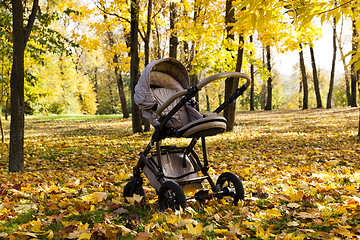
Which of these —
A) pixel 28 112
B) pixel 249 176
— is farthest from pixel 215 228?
pixel 28 112

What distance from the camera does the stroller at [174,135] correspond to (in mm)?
3338

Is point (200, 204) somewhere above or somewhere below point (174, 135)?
below

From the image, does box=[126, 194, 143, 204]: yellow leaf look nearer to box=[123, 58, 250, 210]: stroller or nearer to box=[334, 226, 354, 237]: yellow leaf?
box=[123, 58, 250, 210]: stroller

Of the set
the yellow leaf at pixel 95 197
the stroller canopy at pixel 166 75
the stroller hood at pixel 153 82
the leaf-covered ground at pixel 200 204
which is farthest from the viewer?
the yellow leaf at pixel 95 197

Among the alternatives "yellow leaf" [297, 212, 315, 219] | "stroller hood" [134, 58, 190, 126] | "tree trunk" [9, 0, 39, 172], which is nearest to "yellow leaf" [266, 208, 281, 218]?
"yellow leaf" [297, 212, 315, 219]

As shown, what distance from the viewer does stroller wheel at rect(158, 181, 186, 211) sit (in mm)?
3320

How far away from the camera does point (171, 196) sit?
11.7ft

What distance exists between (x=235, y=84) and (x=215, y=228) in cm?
862

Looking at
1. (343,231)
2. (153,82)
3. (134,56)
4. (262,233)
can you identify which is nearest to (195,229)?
(262,233)

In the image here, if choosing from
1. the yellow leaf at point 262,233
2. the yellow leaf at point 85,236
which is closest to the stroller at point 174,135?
the yellow leaf at point 262,233

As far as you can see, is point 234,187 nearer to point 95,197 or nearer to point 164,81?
point 164,81

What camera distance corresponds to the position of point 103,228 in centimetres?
305

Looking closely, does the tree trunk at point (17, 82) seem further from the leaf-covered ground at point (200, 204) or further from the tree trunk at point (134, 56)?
the tree trunk at point (134, 56)

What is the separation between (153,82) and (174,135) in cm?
114
